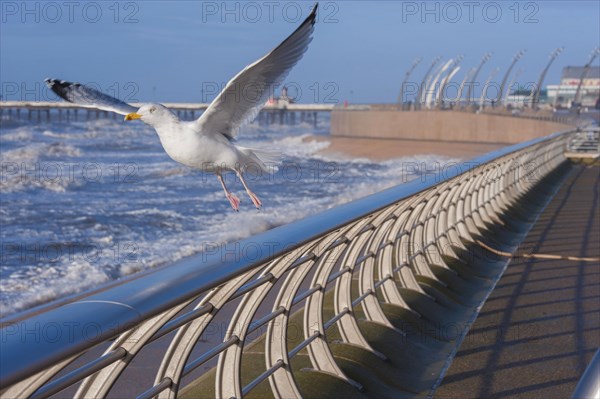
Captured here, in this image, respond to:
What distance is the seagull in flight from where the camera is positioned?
12.2ft

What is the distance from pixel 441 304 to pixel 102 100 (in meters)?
2.34

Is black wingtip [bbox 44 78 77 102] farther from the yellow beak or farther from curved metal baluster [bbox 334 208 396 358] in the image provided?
curved metal baluster [bbox 334 208 396 358]

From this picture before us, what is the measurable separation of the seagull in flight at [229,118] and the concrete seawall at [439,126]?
111 feet

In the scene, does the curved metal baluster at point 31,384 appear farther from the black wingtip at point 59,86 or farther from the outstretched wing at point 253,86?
the black wingtip at point 59,86

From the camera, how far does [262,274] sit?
276cm

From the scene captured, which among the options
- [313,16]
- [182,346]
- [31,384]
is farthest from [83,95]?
[31,384]

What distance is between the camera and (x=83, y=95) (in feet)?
16.5

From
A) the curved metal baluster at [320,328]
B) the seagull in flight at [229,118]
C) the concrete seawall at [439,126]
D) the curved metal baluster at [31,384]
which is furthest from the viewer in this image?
the concrete seawall at [439,126]

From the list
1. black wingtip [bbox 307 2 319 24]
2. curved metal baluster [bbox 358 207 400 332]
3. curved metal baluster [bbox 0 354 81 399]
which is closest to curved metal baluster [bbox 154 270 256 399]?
curved metal baluster [bbox 0 354 81 399]

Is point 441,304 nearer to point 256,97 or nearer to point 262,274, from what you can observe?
point 256,97

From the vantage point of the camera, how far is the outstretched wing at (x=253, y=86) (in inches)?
153

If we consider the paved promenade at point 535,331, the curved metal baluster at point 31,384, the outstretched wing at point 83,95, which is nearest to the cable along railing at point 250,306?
the curved metal baluster at point 31,384

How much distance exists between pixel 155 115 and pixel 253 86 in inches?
28.1

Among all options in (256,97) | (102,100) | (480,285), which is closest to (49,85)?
(102,100)
